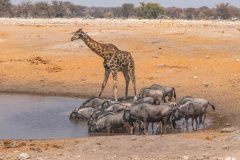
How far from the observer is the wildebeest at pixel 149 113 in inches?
616

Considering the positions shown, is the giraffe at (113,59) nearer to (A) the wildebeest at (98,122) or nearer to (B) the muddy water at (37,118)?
(B) the muddy water at (37,118)

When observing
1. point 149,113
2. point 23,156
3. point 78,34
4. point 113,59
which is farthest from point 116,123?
point 78,34

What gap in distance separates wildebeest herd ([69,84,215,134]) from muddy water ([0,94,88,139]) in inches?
19.6

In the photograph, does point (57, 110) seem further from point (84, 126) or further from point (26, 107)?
point (84, 126)

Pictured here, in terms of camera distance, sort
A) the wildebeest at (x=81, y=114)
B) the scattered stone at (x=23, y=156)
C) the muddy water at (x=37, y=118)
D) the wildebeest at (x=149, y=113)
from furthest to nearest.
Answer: the wildebeest at (x=81, y=114) → the muddy water at (x=37, y=118) → the wildebeest at (x=149, y=113) → the scattered stone at (x=23, y=156)

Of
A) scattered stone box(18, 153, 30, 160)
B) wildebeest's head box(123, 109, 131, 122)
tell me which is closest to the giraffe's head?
wildebeest's head box(123, 109, 131, 122)

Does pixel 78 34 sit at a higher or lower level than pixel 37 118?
higher

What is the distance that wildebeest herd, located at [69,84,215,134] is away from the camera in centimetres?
1573

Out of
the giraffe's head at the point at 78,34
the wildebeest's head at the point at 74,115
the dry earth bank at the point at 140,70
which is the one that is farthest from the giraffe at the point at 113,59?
the wildebeest's head at the point at 74,115

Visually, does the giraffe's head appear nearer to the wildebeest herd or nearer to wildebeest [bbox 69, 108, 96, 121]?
the wildebeest herd

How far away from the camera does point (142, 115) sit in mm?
15664

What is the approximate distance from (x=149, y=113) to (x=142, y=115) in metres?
0.19

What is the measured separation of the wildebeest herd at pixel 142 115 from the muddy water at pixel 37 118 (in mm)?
499

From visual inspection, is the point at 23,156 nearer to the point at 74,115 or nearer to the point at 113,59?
the point at 74,115
